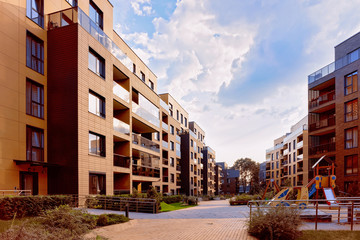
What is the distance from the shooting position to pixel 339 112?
29.5 m

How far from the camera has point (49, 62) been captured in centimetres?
1958

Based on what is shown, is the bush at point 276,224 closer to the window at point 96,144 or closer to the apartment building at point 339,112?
the window at point 96,144

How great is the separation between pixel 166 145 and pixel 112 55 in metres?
22.1

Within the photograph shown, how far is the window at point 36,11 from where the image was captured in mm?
18219

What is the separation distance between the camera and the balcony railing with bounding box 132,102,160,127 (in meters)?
29.2

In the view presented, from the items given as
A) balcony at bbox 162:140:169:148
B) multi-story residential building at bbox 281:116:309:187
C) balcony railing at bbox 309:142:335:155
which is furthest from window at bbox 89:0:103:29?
multi-story residential building at bbox 281:116:309:187

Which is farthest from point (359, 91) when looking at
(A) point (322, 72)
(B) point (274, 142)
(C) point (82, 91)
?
(B) point (274, 142)

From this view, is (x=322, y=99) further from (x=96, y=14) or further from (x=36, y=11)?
(x=36, y=11)

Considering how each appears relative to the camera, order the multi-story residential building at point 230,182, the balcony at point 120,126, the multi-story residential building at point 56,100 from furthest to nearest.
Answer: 1. the multi-story residential building at point 230,182
2. the balcony at point 120,126
3. the multi-story residential building at point 56,100

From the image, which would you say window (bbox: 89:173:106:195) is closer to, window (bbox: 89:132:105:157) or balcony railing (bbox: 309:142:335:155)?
window (bbox: 89:132:105:157)

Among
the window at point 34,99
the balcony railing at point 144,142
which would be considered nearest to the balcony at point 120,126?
the balcony railing at point 144,142

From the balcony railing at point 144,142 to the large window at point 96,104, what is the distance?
7569mm

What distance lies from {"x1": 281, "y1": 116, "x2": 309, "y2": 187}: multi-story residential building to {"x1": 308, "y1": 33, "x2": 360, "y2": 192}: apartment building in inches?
521

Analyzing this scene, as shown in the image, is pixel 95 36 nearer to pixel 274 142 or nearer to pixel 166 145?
pixel 166 145
